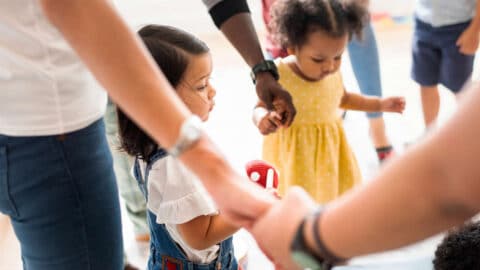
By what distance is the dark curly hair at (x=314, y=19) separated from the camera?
1370 millimetres

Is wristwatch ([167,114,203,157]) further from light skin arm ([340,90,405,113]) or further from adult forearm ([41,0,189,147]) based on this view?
light skin arm ([340,90,405,113])

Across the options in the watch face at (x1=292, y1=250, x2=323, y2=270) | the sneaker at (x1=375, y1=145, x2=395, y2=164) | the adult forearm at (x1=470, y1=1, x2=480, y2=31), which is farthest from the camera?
the sneaker at (x1=375, y1=145, x2=395, y2=164)

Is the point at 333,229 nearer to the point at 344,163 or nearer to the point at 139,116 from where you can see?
the point at 139,116

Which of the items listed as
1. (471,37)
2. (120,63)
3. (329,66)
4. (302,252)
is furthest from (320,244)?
(471,37)

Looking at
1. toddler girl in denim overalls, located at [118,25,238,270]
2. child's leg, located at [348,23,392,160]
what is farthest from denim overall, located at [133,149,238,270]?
child's leg, located at [348,23,392,160]

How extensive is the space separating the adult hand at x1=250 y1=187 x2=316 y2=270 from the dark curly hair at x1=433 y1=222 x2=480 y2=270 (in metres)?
0.44

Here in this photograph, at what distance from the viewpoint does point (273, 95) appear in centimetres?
124

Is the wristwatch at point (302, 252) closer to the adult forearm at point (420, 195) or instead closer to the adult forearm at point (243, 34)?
the adult forearm at point (420, 195)

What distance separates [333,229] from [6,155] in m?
0.56

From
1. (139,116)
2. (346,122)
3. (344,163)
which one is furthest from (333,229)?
(346,122)

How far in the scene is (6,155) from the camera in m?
0.84

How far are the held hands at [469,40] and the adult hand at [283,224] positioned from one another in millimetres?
1465

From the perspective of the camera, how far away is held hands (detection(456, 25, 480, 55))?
1.81 meters

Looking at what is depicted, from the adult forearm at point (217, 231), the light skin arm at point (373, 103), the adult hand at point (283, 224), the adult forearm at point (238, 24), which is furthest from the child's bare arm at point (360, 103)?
the adult hand at point (283, 224)
